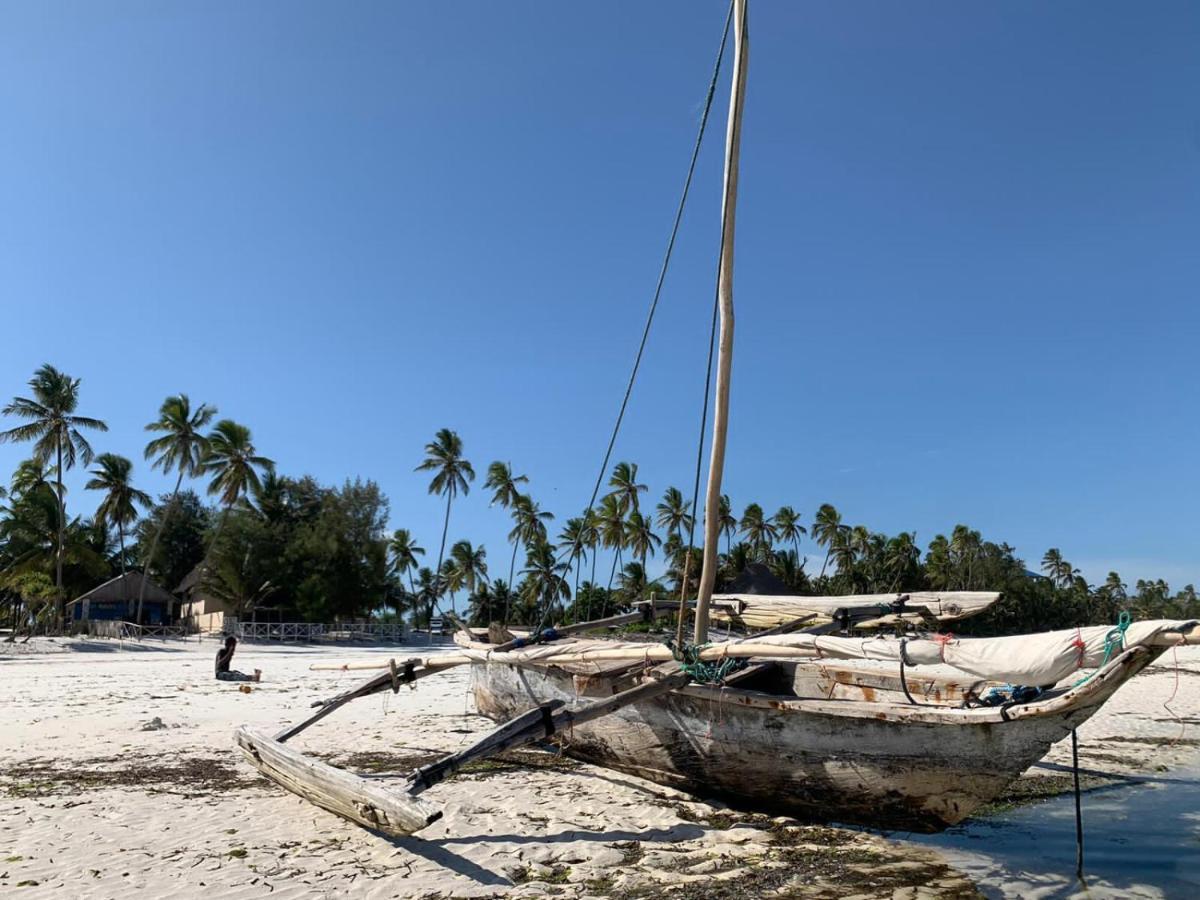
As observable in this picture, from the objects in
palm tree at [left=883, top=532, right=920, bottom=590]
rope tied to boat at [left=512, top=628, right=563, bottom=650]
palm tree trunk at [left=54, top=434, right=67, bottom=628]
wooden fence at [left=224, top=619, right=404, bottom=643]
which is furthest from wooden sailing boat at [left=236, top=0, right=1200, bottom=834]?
palm tree at [left=883, top=532, right=920, bottom=590]

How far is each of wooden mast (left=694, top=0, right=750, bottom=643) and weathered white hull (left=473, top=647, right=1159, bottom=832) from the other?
1244 millimetres

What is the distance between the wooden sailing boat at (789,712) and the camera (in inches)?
210

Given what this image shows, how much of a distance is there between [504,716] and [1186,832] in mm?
6860

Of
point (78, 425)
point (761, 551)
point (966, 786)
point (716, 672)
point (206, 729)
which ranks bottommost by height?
point (206, 729)

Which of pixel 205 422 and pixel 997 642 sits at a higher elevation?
pixel 205 422

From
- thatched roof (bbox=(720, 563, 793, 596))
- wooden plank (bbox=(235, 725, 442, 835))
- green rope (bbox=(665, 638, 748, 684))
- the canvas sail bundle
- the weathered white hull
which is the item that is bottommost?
wooden plank (bbox=(235, 725, 442, 835))

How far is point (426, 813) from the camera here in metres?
5.04

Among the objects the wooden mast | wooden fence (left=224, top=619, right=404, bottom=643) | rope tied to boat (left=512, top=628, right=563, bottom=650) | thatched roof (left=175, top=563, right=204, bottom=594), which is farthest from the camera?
thatched roof (left=175, top=563, right=204, bottom=594)

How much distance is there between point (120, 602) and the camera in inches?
1633

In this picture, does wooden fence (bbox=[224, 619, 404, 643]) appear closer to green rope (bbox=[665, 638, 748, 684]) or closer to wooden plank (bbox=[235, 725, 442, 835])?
wooden plank (bbox=[235, 725, 442, 835])

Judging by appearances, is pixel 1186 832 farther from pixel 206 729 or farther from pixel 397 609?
pixel 397 609

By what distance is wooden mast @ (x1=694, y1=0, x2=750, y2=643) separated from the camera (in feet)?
26.7

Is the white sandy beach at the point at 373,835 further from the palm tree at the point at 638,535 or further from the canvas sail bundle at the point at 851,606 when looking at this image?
the palm tree at the point at 638,535

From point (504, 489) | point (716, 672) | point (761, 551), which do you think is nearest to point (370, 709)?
point (716, 672)
